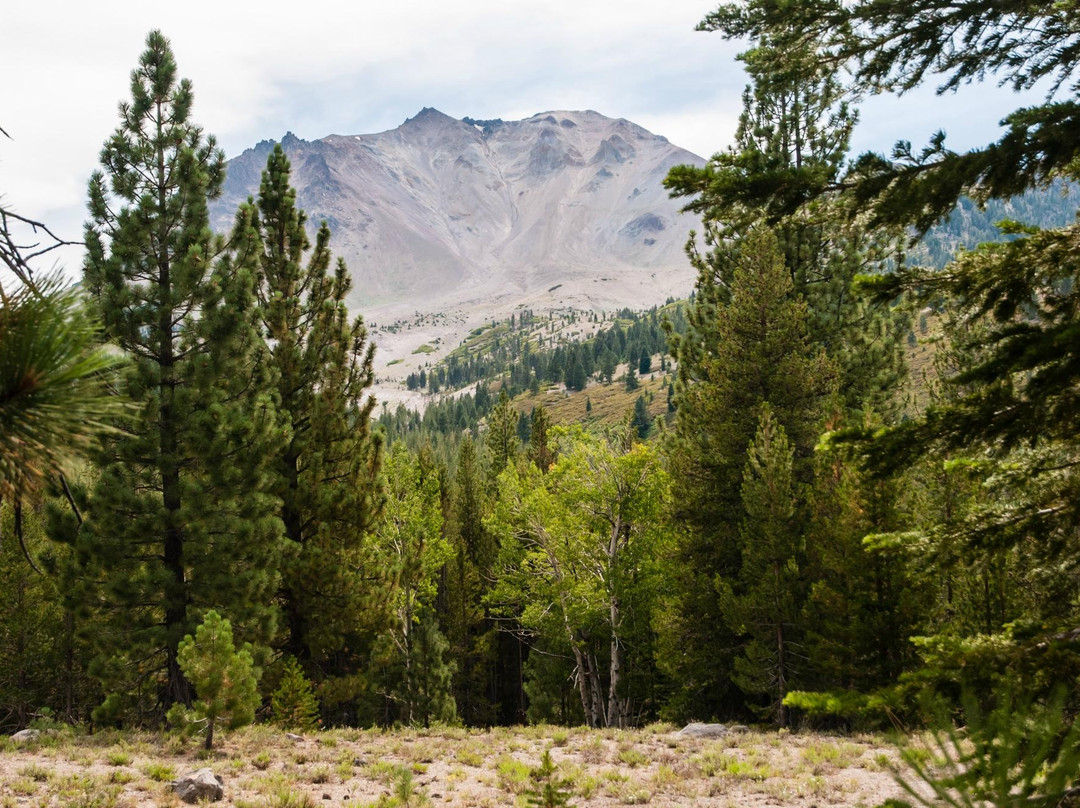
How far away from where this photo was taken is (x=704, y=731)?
49.0 ft

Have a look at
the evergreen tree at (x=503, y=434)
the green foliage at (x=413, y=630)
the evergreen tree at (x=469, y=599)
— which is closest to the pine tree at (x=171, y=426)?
the green foliage at (x=413, y=630)

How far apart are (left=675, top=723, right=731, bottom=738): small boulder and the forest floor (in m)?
0.43

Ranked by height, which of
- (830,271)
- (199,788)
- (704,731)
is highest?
(830,271)

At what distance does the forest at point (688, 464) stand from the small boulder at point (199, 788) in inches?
71.1

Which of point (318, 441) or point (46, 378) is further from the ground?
point (318, 441)

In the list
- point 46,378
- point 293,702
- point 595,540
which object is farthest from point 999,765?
point 595,540

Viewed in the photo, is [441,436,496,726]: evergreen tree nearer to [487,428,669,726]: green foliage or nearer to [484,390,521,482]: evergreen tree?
[484,390,521,482]: evergreen tree

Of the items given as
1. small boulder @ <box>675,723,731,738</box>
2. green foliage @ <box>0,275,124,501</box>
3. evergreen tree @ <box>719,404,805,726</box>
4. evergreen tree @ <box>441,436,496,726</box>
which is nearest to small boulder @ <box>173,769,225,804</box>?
green foliage @ <box>0,275,124,501</box>

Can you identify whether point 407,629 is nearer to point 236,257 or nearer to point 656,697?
point 656,697

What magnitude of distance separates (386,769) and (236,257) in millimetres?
10675

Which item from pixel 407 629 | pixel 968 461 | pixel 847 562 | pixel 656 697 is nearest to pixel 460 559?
pixel 407 629

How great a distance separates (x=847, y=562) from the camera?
50.2 feet

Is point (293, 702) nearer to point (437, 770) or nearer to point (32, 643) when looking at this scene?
point (437, 770)

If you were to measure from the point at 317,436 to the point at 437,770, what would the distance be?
8528mm
